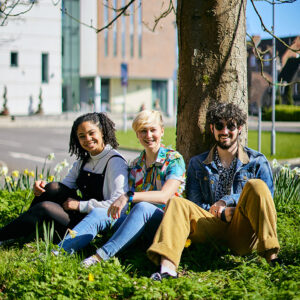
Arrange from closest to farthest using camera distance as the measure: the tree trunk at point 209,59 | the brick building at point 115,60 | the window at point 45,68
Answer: the tree trunk at point 209,59 < the window at point 45,68 < the brick building at point 115,60

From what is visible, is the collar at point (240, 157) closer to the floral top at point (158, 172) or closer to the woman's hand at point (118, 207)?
the floral top at point (158, 172)

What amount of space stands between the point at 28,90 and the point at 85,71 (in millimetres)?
6811

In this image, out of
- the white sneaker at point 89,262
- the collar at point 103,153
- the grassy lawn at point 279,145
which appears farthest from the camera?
the grassy lawn at point 279,145

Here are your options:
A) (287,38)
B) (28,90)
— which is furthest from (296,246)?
(28,90)

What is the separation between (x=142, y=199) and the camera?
13.1ft

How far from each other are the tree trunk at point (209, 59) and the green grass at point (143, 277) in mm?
Result: 1496

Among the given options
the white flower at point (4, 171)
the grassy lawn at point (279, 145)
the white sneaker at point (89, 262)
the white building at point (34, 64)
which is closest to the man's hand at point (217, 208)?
the white sneaker at point (89, 262)

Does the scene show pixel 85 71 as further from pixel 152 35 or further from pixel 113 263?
pixel 113 263

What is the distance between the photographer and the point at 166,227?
364 centimetres

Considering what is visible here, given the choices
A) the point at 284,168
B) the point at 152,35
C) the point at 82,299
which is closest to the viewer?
the point at 82,299

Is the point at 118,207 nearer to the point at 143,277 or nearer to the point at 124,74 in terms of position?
the point at 143,277

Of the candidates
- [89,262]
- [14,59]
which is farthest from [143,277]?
[14,59]

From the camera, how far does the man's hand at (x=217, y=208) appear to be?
393 cm

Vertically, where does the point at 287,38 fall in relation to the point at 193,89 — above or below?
above
